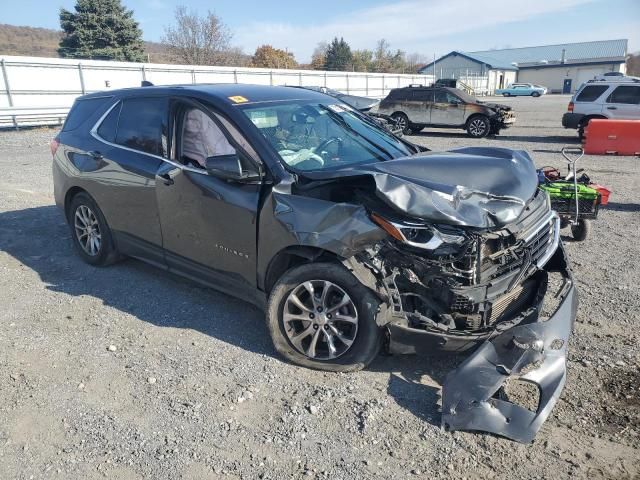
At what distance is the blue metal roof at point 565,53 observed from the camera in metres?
73.3

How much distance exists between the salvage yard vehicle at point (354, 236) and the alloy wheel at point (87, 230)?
2.85 feet

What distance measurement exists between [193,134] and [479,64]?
2800 inches

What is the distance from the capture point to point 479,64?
68.0 meters

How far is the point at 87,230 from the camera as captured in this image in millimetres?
5438

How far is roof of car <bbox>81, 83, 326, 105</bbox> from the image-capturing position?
4.16 metres

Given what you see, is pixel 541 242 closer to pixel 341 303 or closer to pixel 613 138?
pixel 341 303

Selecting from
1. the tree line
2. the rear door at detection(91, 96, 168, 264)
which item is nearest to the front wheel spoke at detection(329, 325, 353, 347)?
the rear door at detection(91, 96, 168, 264)

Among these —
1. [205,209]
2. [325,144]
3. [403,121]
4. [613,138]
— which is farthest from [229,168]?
[403,121]

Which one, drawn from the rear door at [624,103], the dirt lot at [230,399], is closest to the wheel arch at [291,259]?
the dirt lot at [230,399]

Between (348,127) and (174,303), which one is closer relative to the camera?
(348,127)

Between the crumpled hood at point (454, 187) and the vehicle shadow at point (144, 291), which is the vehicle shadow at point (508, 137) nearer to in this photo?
the crumpled hood at point (454, 187)

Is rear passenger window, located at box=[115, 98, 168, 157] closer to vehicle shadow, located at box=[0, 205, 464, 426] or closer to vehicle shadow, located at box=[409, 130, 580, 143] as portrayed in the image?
vehicle shadow, located at box=[0, 205, 464, 426]

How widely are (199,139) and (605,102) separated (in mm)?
15109

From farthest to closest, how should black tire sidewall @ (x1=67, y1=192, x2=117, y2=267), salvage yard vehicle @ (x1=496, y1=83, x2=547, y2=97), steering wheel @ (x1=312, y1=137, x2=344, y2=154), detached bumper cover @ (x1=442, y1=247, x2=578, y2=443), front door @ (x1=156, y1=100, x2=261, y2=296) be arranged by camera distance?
salvage yard vehicle @ (x1=496, y1=83, x2=547, y2=97), black tire sidewall @ (x1=67, y1=192, x2=117, y2=267), steering wheel @ (x1=312, y1=137, x2=344, y2=154), front door @ (x1=156, y1=100, x2=261, y2=296), detached bumper cover @ (x1=442, y1=247, x2=578, y2=443)
